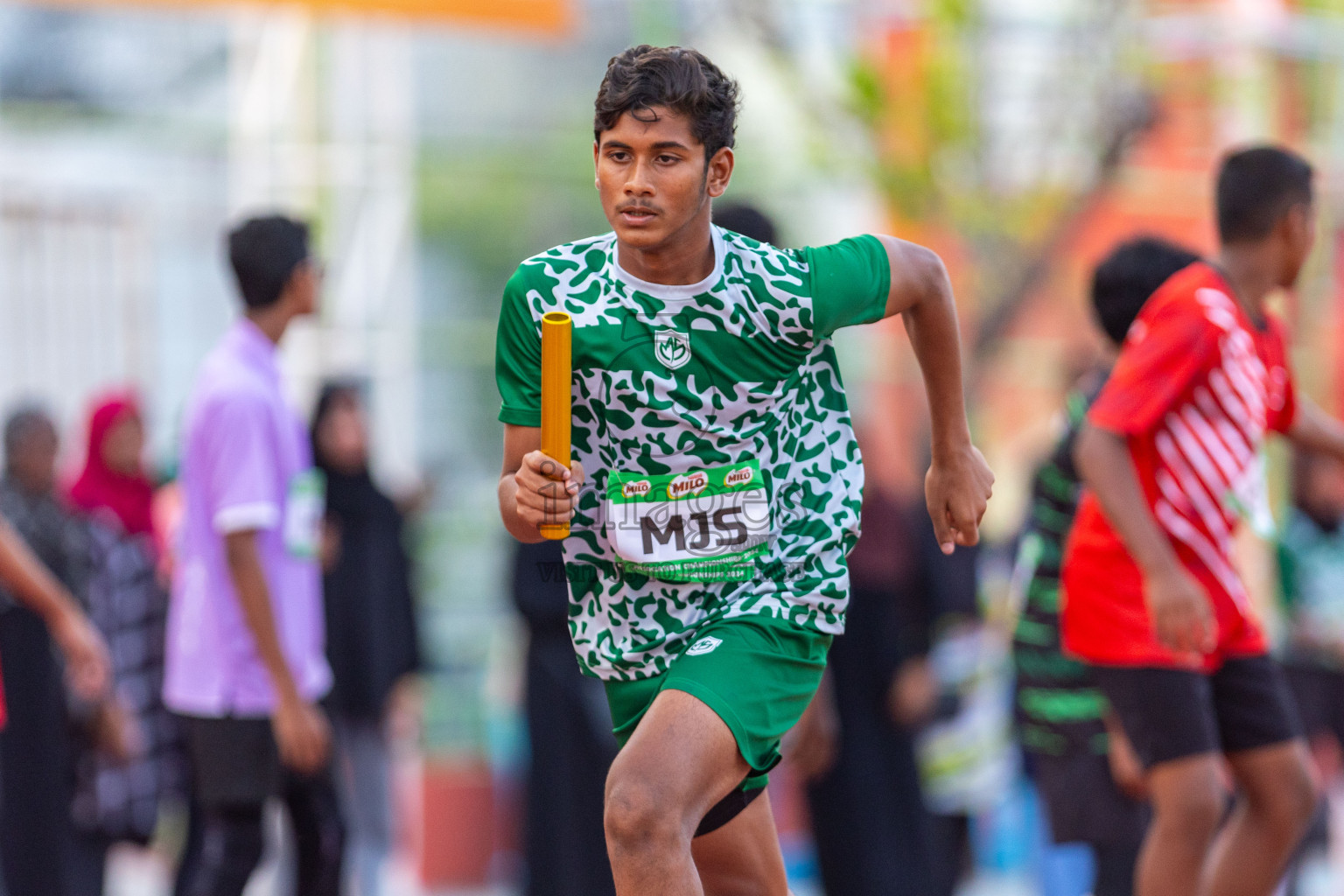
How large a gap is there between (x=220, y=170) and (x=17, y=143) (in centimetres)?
184

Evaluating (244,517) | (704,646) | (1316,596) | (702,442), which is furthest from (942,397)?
(1316,596)

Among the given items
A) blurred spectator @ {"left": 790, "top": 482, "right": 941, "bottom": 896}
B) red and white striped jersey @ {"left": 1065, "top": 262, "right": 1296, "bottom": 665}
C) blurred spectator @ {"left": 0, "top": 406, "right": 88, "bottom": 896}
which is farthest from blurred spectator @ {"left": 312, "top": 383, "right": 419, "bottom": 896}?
red and white striped jersey @ {"left": 1065, "top": 262, "right": 1296, "bottom": 665}

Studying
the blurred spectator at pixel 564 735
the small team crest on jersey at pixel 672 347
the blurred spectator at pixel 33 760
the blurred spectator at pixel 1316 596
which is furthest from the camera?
the blurred spectator at pixel 1316 596

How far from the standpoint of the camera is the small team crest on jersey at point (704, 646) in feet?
11.1

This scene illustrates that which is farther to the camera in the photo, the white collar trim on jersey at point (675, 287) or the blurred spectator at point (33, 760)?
the blurred spectator at point (33, 760)

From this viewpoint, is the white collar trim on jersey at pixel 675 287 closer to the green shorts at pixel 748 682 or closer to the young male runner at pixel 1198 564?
the green shorts at pixel 748 682

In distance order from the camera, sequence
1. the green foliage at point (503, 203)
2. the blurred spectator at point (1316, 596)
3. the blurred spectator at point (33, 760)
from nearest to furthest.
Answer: the blurred spectator at point (33, 760), the blurred spectator at point (1316, 596), the green foliage at point (503, 203)

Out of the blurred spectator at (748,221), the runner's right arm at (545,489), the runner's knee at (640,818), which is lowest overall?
the runner's knee at (640,818)

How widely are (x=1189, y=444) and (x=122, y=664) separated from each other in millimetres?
4085

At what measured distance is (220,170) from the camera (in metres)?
11.8

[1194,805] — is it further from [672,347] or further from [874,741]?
[874,741]

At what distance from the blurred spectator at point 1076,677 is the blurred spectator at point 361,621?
2.92 m

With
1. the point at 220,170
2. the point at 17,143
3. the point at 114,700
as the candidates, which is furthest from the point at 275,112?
the point at 114,700

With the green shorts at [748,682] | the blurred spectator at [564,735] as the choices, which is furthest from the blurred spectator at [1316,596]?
the green shorts at [748,682]
